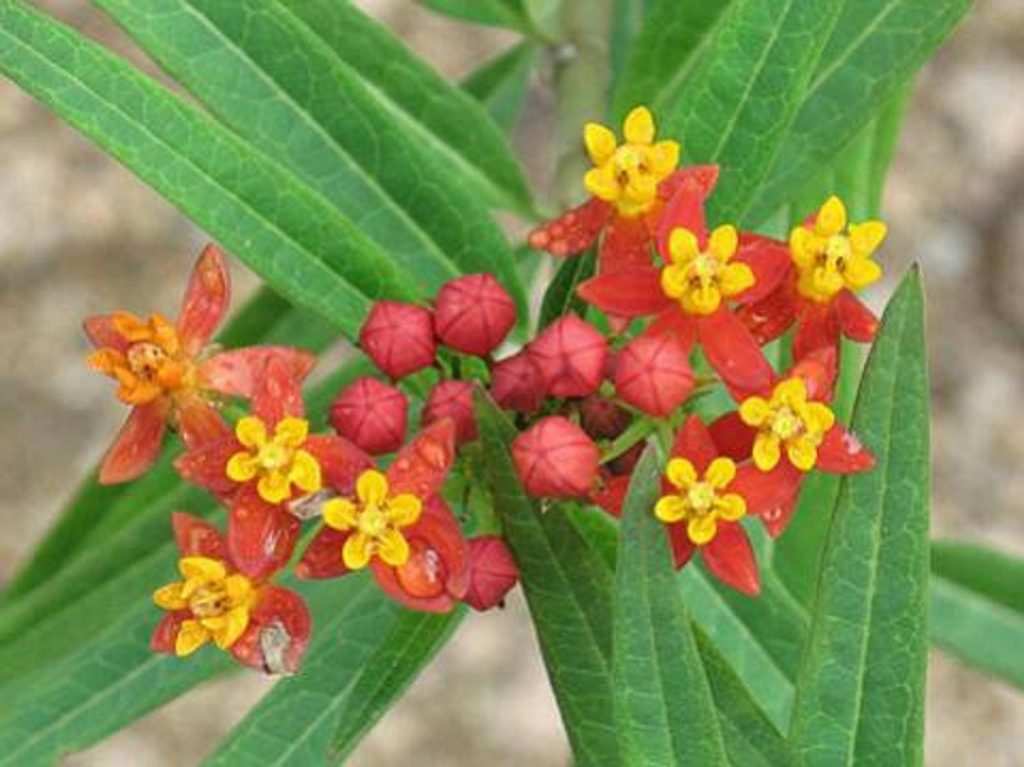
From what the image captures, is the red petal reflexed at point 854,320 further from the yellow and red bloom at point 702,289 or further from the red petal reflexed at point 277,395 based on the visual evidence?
the red petal reflexed at point 277,395

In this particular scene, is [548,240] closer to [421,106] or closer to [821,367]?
[821,367]

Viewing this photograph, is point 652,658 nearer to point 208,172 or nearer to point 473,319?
point 473,319

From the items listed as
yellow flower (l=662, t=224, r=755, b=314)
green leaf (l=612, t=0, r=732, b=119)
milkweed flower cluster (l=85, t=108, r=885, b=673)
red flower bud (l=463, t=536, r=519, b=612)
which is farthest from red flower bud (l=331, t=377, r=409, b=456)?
green leaf (l=612, t=0, r=732, b=119)

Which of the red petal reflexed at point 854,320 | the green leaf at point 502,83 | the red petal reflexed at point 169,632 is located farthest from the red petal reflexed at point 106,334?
the green leaf at point 502,83

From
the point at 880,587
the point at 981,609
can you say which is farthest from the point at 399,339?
the point at 981,609

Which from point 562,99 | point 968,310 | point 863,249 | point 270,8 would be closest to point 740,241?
point 863,249

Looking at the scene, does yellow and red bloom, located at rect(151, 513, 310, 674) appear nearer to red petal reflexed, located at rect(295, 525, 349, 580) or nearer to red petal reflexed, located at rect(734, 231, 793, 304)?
red petal reflexed, located at rect(295, 525, 349, 580)
